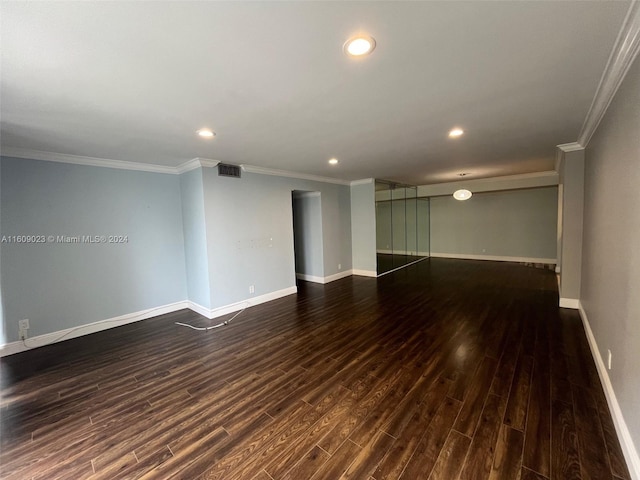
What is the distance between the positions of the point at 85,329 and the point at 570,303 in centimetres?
719

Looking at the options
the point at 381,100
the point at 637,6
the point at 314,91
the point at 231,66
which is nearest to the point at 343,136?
the point at 381,100

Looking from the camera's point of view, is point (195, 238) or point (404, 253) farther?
point (404, 253)

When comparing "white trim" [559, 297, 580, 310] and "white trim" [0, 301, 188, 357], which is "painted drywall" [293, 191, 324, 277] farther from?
"white trim" [559, 297, 580, 310]

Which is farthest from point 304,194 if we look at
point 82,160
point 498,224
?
point 498,224

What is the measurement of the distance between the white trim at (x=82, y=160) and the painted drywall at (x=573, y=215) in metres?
6.13

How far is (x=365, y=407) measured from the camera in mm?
2080

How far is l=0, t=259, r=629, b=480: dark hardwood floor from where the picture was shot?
1.61 metres

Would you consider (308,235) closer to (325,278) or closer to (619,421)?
(325,278)

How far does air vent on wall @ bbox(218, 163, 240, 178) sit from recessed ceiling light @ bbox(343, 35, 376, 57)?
10.4ft

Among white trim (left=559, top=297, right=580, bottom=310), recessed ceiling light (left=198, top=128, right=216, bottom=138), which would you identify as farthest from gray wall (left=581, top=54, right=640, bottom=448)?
recessed ceiling light (left=198, top=128, right=216, bottom=138)

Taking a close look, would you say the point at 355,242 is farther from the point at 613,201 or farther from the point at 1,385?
the point at 1,385

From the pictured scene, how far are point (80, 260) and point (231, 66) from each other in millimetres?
3715

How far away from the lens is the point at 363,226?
673 centimetres

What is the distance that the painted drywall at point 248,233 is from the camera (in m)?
4.21
